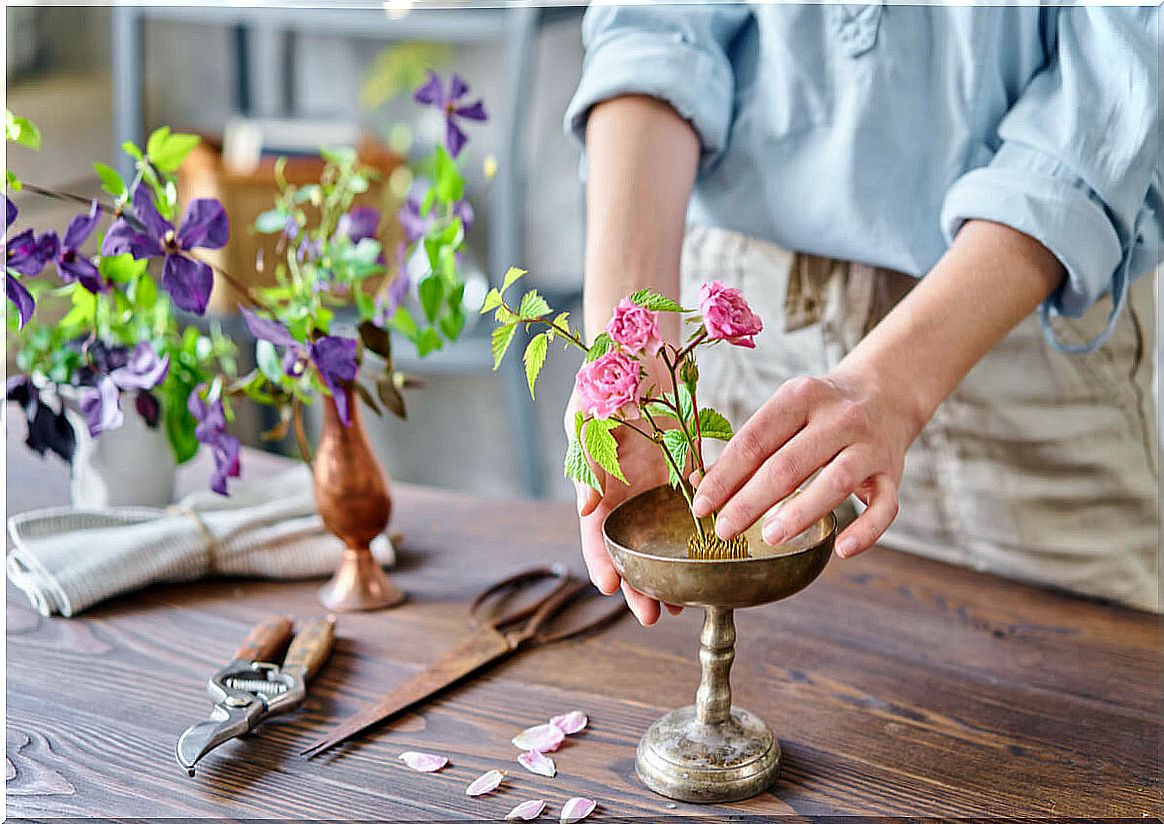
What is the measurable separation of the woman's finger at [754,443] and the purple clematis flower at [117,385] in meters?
0.59

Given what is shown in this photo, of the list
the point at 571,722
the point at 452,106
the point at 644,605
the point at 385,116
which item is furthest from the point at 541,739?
the point at 385,116

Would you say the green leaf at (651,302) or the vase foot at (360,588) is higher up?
the green leaf at (651,302)

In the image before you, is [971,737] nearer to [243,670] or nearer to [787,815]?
[787,815]

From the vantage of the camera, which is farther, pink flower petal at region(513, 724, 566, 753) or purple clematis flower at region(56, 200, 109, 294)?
purple clematis flower at region(56, 200, 109, 294)

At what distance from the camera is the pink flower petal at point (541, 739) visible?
35.7 inches

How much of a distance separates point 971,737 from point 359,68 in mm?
2648

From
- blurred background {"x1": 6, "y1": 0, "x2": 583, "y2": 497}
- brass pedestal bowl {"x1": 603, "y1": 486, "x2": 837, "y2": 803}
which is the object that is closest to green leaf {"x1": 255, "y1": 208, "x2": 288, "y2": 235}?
brass pedestal bowl {"x1": 603, "y1": 486, "x2": 837, "y2": 803}

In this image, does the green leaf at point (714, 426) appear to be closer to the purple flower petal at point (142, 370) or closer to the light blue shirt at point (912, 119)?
the light blue shirt at point (912, 119)

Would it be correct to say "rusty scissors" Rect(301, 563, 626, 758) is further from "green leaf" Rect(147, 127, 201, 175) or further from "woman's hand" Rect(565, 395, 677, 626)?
"green leaf" Rect(147, 127, 201, 175)

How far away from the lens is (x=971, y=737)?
0.92m

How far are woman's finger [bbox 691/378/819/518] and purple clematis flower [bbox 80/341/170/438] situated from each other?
59 cm

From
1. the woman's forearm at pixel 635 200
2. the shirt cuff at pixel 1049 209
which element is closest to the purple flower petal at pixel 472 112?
the woman's forearm at pixel 635 200

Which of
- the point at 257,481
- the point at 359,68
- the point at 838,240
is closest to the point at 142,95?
the point at 359,68

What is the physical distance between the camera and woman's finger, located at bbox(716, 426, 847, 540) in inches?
32.4
